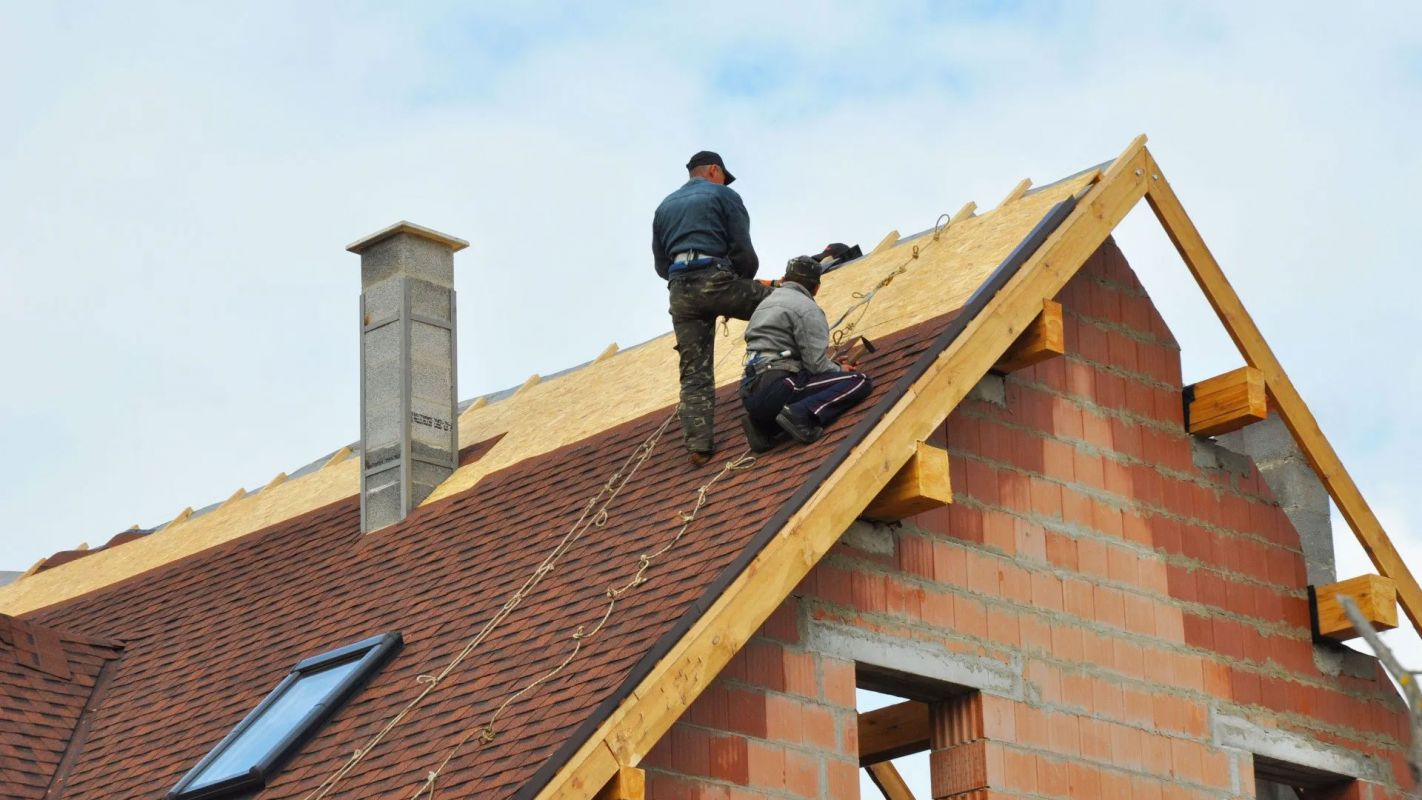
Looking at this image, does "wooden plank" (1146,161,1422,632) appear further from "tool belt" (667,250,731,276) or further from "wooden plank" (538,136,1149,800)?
"tool belt" (667,250,731,276)

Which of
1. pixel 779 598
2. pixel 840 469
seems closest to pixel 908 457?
pixel 840 469

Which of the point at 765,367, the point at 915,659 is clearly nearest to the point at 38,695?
the point at 765,367

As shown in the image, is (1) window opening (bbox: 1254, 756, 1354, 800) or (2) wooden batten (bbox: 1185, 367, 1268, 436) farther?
(2) wooden batten (bbox: 1185, 367, 1268, 436)

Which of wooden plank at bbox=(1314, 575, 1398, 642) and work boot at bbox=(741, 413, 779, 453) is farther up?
work boot at bbox=(741, 413, 779, 453)

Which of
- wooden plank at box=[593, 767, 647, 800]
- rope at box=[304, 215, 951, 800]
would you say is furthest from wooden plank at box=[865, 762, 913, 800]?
wooden plank at box=[593, 767, 647, 800]

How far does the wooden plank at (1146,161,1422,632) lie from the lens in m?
14.0

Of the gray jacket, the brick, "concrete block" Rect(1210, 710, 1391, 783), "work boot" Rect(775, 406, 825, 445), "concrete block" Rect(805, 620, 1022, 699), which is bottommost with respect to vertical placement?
the brick

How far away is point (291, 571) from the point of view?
15438mm

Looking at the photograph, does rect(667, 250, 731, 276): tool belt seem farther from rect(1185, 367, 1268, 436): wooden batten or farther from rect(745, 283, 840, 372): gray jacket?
rect(1185, 367, 1268, 436): wooden batten

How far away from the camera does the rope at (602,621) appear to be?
10.5m

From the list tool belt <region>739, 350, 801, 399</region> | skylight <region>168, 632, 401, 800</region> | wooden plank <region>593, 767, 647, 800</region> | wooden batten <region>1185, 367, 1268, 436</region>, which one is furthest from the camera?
wooden batten <region>1185, 367, 1268, 436</region>

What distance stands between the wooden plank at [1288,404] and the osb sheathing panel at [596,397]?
76 cm

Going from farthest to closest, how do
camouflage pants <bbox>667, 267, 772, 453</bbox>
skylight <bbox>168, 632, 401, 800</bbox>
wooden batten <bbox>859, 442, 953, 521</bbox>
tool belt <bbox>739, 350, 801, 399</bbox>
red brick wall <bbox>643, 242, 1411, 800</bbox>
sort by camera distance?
1. camouflage pants <bbox>667, 267, 772, 453</bbox>
2. tool belt <bbox>739, 350, 801, 399</bbox>
3. skylight <bbox>168, 632, 401, 800</bbox>
4. wooden batten <bbox>859, 442, 953, 521</bbox>
5. red brick wall <bbox>643, 242, 1411, 800</bbox>

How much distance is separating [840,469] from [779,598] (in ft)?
2.87
